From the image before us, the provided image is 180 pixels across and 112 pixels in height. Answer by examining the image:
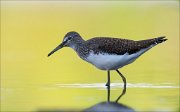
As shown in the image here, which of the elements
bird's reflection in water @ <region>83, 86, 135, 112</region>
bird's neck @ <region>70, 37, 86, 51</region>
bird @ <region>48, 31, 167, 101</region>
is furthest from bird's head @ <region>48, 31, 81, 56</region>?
bird's reflection in water @ <region>83, 86, 135, 112</region>

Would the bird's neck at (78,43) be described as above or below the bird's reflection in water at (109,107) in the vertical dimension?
above

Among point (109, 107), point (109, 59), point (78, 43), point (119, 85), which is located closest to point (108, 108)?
point (109, 107)

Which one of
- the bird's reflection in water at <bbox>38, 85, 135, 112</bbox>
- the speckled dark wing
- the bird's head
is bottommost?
the bird's reflection in water at <bbox>38, 85, 135, 112</bbox>

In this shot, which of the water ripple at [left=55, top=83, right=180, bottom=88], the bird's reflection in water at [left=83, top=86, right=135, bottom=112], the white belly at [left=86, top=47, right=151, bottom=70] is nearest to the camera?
the bird's reflection in water at [left=83, top=86, right=135, bottom=112]

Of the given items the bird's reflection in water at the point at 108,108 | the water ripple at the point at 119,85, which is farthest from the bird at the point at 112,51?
the bird's reflection in water at the point at 108,108

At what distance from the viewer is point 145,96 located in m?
5.03

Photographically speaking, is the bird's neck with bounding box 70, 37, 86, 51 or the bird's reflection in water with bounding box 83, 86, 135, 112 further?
the bird's neck with bounding box 70, 37, 86, 51

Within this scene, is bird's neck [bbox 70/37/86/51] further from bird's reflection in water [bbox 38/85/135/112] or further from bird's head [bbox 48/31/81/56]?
bird's reflection in water [bbox 38/85/135/112]

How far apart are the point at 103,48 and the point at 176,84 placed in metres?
0.74

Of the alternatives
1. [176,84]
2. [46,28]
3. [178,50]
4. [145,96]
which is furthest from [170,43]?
[145,96]

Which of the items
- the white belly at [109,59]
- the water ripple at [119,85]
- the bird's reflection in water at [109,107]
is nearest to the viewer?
the bird's reflection in water at [109,107]

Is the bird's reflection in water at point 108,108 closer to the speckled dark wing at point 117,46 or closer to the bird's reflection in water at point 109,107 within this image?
the bird's reflection in water at point 109,107

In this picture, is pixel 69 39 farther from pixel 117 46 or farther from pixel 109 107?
pixel 109 107

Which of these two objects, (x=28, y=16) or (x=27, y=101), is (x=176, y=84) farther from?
(x=28, y=16)
